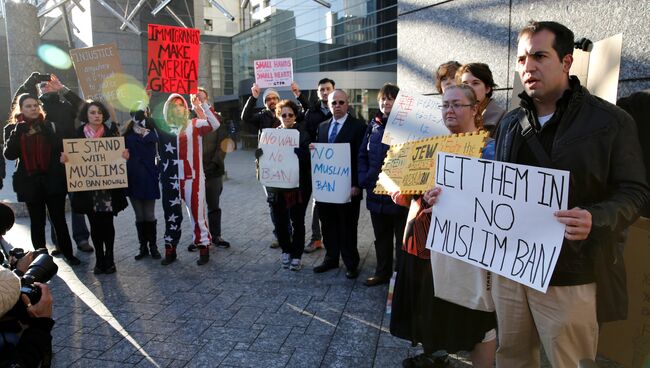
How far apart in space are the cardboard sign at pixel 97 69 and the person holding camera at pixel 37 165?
1.09 metres

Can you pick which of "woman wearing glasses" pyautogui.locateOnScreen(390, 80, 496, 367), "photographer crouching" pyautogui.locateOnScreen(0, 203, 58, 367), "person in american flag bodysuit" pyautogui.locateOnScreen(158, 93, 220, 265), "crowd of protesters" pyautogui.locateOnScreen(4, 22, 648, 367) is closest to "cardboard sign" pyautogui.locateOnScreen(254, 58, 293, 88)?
"crowd of protesters" pyautogui.locateOnScreen(4, 22, 648, 367)

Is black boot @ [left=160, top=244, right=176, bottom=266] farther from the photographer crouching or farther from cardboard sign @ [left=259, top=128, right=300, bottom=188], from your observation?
the photographer crouching

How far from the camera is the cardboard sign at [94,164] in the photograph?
5129mm

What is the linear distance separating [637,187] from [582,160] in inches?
9.2

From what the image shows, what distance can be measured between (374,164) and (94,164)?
10.6 feet

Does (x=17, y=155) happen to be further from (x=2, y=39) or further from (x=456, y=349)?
(x=2, y=39)

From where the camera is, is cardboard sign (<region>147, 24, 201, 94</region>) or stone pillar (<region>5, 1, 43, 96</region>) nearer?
cardboard sign (<region>147, 24, 201, 94</region>)

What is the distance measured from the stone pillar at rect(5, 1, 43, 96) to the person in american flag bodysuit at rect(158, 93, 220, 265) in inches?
467

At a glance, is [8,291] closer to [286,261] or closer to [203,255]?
[286,261]

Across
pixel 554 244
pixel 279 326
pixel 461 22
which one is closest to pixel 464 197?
pixel 554 244

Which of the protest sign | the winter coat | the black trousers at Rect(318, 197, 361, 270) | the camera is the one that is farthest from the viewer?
the black trousers at Rect(318, 197, 361, 270)

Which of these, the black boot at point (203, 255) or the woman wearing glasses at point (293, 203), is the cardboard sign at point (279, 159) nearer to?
the woman wearing glasses at point (293, 203)

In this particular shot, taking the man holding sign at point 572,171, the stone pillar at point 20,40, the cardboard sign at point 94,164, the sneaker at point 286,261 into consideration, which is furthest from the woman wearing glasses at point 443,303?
the stone pillar at point 20,40

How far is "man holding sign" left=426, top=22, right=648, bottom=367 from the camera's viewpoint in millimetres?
1802
